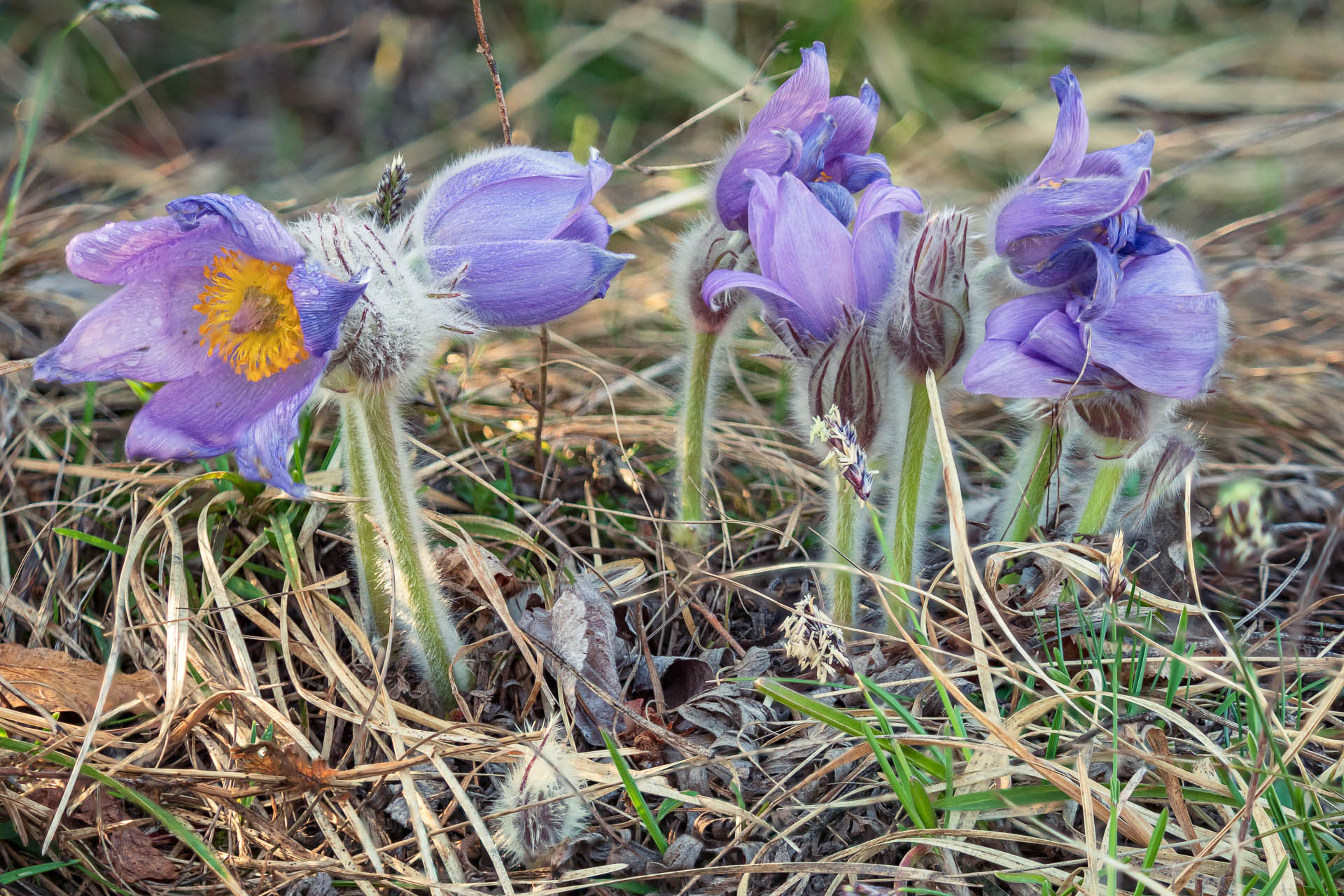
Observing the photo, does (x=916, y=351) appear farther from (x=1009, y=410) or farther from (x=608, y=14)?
(x=608, y=14)

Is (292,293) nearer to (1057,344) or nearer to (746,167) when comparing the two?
(746,167)

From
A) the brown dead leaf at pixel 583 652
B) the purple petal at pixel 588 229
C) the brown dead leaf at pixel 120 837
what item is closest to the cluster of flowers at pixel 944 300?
the purple petal at pixel 588 229

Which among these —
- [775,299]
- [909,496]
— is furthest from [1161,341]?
[775,299]

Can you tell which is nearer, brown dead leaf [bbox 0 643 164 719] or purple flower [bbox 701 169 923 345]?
purple flower [bbox 701 169 923 345]

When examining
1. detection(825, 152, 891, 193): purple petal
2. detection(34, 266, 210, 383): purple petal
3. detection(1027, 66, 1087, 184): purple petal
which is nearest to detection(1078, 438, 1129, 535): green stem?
detection(1027, 66, 1087, 184): purple petal

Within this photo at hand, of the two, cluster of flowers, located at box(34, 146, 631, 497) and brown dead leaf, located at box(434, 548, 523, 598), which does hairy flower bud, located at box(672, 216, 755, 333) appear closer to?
cluster of flowers, located at box(34, 146, 631, 497)
